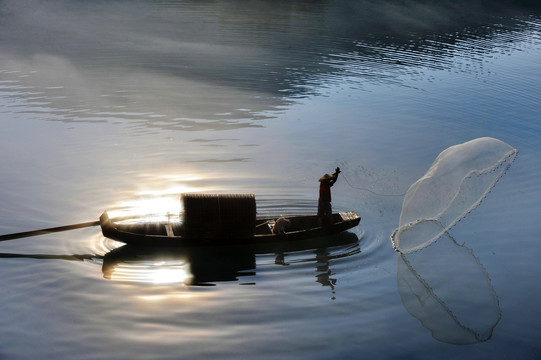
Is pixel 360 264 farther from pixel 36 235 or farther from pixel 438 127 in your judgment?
pixel 438 127

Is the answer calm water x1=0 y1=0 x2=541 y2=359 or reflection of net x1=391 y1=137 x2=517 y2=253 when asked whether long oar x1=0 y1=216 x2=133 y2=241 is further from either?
reflection of net x1=391 y1=137 x2=517 y2=253

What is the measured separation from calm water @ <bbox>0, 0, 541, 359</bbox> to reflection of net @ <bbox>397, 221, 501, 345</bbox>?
7 centimetres

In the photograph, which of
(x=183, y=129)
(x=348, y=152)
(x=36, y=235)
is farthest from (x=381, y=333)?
(x=183, y=129)

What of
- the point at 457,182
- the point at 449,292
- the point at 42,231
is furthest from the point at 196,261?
the point at 457,182

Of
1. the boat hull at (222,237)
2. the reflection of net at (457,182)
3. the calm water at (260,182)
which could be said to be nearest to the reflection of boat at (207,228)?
the boat hull at (222,237)

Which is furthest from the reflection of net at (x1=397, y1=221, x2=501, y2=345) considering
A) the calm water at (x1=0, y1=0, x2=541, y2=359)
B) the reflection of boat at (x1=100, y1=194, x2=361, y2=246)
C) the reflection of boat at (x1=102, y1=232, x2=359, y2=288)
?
the reflection of boat at (x1=100, y1=194, x2=361, y2=246)

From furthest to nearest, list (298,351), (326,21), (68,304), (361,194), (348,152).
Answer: (326,21) < (348,152) < (361,194) < (68,304) < (298,351)

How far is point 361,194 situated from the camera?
80.6 feet

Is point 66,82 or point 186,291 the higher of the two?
point 66,82

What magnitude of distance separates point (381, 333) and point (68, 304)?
27.0 feet

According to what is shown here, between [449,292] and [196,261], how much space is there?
7540 millimetres

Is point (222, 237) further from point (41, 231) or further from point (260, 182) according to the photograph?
point (260, 182)

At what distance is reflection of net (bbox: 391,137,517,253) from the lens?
18500 mm

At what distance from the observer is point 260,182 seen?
82.8ft
